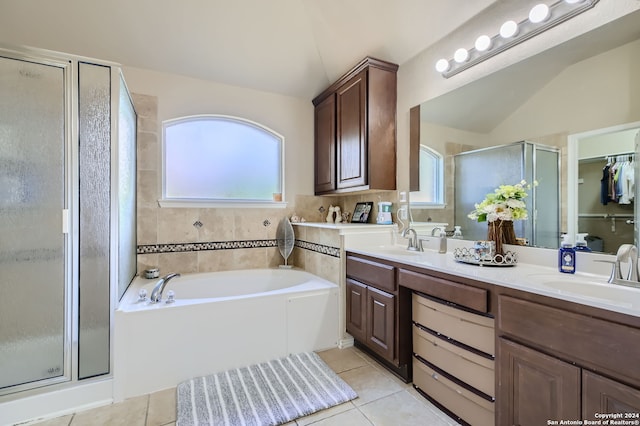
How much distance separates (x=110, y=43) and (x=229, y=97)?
104 cm

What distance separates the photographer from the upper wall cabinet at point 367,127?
2.47 meters

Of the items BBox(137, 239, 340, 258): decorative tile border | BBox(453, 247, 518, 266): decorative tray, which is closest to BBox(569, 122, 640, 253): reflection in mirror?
BBox(453, 247, 518, 266): decorative tray

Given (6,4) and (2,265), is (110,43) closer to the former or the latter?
(6,4)

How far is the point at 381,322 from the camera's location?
2012 mm

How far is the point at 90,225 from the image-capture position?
174cm

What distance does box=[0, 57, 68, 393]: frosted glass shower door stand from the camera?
1.57 metres

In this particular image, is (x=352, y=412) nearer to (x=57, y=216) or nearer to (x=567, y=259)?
(x=567, y=259)

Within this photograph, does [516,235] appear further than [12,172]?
Yes

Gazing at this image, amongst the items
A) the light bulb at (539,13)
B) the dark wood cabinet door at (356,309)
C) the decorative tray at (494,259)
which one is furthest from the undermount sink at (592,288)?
the light bulb at (539,13)

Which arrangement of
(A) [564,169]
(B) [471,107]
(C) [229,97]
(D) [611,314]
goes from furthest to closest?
(C) [229,97], (B) [471,107], (A) [564,169], (D) [611,314]

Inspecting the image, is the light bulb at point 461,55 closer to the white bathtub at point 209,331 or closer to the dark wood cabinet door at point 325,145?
the dark wood cabinet door at point 325,145

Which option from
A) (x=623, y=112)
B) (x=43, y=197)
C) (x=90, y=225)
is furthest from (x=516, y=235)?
(x=43, y=197)

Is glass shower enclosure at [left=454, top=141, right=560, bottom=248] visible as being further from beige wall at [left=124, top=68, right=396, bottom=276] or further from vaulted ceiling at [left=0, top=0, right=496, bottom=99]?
vaulted ceiling at [left=0, top=0, right=496, bottom=99]

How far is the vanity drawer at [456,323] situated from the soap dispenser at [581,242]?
0.63m
